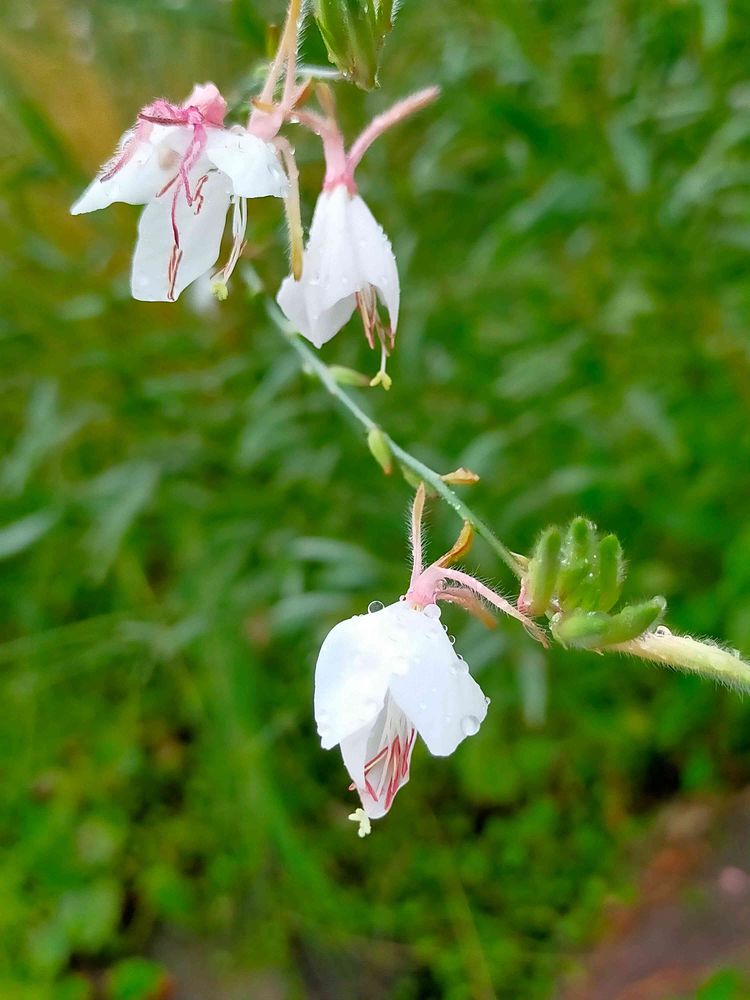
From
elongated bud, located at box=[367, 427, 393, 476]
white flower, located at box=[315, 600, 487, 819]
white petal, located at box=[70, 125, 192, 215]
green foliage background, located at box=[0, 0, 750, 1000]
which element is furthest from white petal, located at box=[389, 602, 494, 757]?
green foliage background, located at box=[0, 0, 750, 1000]

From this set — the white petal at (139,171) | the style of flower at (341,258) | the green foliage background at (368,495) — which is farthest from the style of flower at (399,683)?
the green foliage background at (368,495)

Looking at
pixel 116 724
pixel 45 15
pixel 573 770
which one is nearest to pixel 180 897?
pixel 116 724

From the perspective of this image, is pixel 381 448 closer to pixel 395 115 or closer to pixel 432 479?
pixel 432 479

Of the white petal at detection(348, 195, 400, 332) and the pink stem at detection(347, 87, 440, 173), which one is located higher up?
the pink stem at detection(347, 87, 440, 173)

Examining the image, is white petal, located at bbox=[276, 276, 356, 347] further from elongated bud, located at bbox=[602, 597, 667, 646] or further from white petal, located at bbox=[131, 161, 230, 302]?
elongated bud, located at bbox=[602, 597, 667, 646]

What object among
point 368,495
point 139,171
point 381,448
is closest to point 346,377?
point 381,448
